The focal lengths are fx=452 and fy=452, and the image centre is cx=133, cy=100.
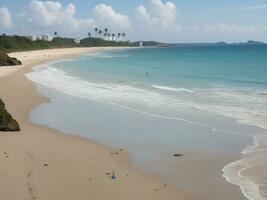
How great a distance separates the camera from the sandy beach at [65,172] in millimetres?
11992

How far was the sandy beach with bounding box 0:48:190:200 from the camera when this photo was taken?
12.0 meters

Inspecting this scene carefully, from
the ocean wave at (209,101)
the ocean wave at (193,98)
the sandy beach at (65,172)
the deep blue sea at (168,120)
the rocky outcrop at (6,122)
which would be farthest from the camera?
the ocean wave at (193,98)

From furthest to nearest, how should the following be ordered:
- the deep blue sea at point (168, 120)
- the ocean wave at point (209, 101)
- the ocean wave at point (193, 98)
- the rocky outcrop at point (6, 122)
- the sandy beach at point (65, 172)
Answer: the ocean wave at point (193, 98), the rocky outcrop at point (6, 122), the deep blue sea at point (168, 120), the ocean wave at point (209, 101), the sandy beach at point (65, 172)

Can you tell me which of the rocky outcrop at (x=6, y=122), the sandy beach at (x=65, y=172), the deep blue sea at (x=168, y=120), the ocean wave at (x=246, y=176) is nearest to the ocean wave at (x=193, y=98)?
the deep blue sea at (x=168, y=120)

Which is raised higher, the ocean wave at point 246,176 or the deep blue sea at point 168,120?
the ocean wave at point 246,176

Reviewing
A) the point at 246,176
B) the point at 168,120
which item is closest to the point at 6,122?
the point at 168,120

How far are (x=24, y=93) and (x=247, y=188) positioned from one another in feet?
77.9

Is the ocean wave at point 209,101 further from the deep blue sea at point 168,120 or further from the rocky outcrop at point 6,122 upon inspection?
the rocky outcrop at point 6,122

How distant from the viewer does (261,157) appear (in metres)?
15.3

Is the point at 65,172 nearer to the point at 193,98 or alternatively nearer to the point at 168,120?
the point at 168,120

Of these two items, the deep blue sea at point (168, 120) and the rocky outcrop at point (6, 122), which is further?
the rocky outcrop at point (6, 122)

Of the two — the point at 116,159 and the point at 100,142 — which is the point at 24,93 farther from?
the point at 116,159

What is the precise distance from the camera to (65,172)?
13.8 meters

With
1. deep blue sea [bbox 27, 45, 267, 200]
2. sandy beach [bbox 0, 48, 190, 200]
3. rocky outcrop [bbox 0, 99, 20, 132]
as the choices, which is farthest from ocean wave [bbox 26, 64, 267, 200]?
rocky outcrop [bbox 0, 99, 20, 132]
